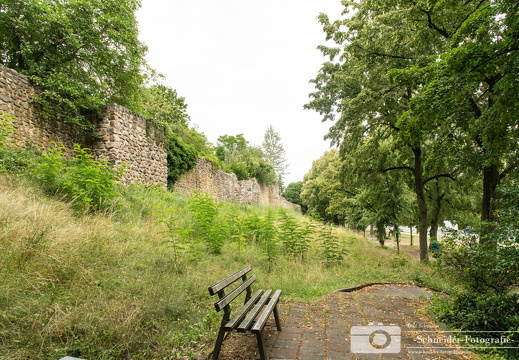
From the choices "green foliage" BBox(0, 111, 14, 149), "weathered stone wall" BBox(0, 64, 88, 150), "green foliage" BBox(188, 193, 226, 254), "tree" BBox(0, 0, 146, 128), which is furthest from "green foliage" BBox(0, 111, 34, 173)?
"green foliage" BBox(188, 193, 226, 254)

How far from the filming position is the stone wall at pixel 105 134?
6961mm

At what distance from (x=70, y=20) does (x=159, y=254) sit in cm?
902

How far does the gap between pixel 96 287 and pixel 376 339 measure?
369cm

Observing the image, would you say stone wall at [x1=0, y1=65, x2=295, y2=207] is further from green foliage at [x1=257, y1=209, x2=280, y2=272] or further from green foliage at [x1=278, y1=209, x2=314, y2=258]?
green foliage at [x1=278, y1=209, x2=314, y2=258]

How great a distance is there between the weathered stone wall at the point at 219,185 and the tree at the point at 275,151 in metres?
22.7

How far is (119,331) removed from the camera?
2.78 metres

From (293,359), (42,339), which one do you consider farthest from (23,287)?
(293,359)

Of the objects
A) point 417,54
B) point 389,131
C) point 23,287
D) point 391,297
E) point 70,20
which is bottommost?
point 391,297

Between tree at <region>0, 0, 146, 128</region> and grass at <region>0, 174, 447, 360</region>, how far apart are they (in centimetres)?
403

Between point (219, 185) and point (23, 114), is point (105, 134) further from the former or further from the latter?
point (219, 185)

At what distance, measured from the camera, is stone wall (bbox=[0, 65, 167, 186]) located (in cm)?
696

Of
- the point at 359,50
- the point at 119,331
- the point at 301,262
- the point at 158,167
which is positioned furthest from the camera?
the point at 158,167

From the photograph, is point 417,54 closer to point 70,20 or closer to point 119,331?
point 119,331

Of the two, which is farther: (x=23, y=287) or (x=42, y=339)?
(x=23, y=287)
